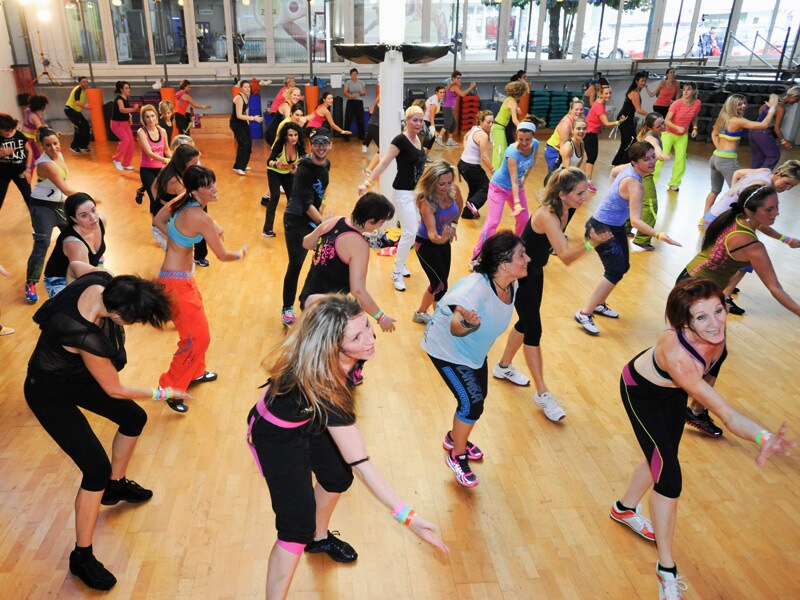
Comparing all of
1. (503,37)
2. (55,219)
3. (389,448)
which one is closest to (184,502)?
(389,448)

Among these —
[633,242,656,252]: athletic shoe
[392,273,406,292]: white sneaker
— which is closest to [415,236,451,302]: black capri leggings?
[392,273,406,292]: white sneaker

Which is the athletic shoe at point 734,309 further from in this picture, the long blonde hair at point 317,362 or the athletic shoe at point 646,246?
the long blonde hair at point 317,362

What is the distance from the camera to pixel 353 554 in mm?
2852

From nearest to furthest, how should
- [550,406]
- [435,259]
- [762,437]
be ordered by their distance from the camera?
[762,437] → [550,406] → [435,259]

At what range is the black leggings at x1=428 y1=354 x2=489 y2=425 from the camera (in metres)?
3.09

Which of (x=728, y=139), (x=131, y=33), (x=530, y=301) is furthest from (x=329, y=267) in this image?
(x=131, y=33)

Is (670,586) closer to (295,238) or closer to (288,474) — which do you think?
(288,474)

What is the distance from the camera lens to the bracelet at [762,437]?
222 centimetres

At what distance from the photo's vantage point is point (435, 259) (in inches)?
185

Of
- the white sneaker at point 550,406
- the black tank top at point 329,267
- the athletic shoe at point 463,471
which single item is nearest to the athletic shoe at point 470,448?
the athletic shoe at point 463,471

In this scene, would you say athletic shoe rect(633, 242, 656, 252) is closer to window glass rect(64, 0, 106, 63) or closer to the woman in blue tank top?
the woman in blue tank top

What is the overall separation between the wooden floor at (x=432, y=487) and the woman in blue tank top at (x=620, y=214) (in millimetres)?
440

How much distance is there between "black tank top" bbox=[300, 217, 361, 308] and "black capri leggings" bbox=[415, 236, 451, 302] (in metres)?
1.07

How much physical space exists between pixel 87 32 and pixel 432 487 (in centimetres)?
1429
